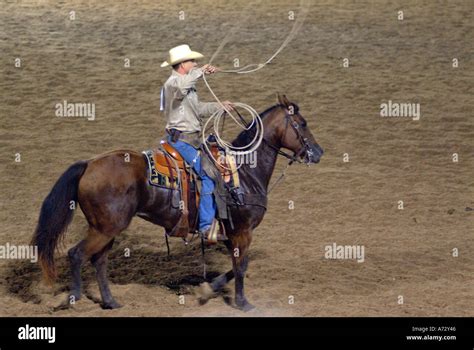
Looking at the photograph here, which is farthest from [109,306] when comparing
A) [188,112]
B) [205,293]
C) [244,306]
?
[188,112]

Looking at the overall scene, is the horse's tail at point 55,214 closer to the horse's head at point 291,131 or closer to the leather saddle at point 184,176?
the leather saddle at point 184,176

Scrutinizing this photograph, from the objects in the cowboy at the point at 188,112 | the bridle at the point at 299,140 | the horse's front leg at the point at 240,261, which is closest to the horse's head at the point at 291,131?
the bridle at the point at 299,140

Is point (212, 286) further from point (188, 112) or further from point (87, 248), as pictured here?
point (188, 112)

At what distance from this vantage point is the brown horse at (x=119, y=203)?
8633mm

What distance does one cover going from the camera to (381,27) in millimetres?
20266

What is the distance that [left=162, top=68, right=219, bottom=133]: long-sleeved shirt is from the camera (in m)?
8.84

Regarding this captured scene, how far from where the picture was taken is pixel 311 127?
50.4 ft

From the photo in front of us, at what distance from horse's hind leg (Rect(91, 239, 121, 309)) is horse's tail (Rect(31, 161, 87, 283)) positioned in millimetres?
460

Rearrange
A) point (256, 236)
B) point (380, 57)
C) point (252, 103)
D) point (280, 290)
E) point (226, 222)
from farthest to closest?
point (380, 57), point (252, 103), point (256, 236), point (280, 290), point (226, 222)

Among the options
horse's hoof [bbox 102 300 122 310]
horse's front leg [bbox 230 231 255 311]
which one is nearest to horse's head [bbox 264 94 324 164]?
horse's front leg [bbox 230 231 255 311]

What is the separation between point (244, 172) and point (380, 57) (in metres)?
9.81

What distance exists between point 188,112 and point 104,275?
1736mm

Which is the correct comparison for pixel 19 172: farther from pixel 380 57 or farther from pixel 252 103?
pixel 380 57

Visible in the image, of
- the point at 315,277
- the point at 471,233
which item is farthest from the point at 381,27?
the point at 315,277
